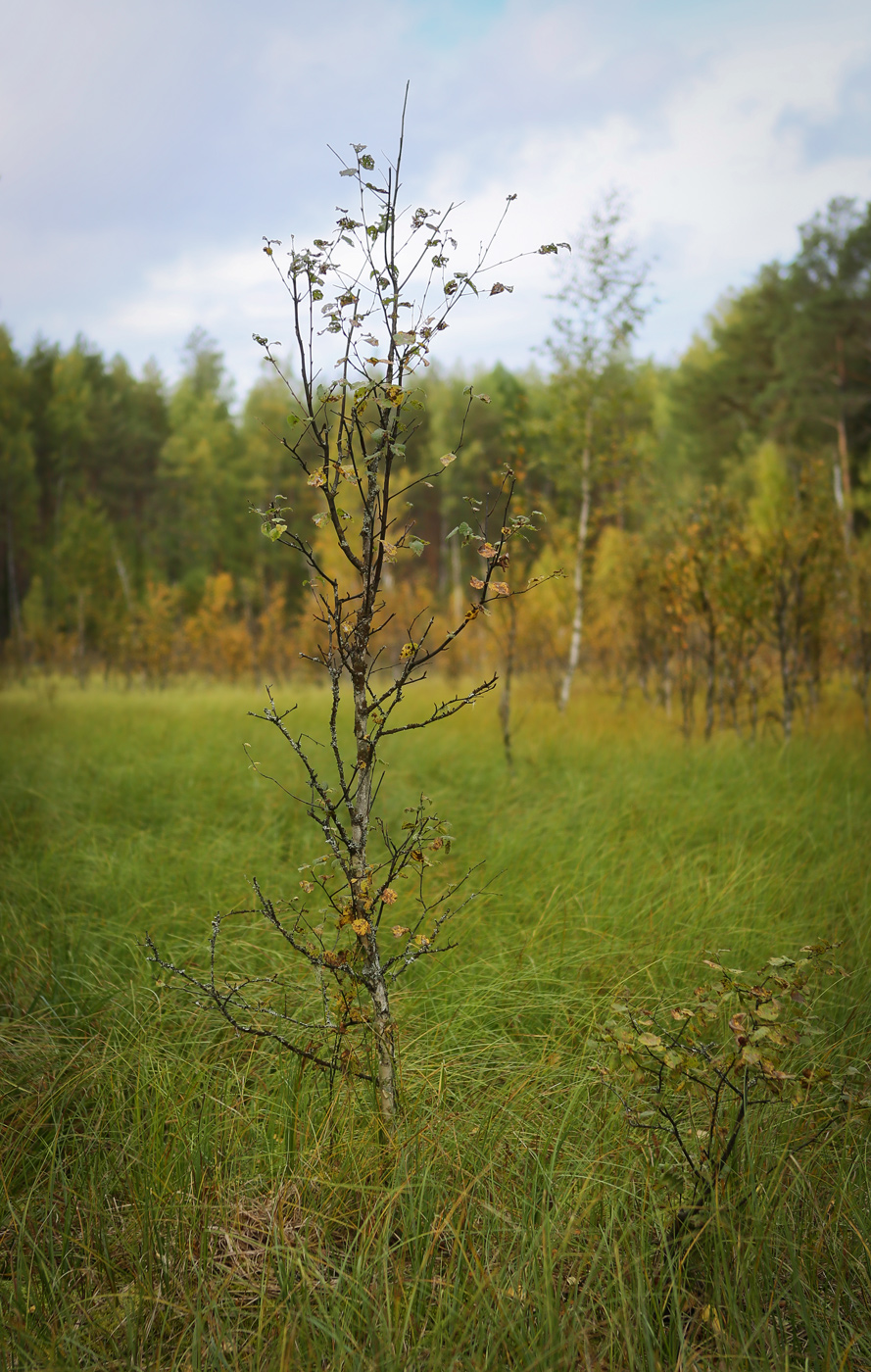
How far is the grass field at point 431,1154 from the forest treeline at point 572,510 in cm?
160

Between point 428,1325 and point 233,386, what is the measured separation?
3482 cm

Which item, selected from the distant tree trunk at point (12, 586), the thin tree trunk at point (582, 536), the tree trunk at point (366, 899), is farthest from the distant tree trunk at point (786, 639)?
the distant tree trunk at point (12, 586)

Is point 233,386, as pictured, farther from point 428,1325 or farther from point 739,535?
point 428,1325

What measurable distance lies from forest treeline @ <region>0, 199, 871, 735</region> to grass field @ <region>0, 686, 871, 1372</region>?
5.24ft

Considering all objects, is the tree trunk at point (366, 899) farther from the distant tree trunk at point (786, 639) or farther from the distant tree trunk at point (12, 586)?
the distant tree trunk at point (12, 586)

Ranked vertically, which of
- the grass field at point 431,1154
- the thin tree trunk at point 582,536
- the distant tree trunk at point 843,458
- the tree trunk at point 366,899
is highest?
the distant tree trunk at point 843,458

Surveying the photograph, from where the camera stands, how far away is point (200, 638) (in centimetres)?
2266

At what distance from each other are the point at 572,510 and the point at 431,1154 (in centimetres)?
1146

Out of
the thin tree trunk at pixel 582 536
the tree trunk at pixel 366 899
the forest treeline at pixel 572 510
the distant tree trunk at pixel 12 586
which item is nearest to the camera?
the tree trunk at pixel 366 899

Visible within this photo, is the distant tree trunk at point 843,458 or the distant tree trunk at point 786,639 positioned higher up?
the distant tree trunk at point 843,458

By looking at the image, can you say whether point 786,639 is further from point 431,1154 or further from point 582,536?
point 431,1154

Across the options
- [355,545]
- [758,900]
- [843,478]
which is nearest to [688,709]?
[758,900]

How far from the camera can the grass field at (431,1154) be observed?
152 centimetres

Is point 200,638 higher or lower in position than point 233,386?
lower
